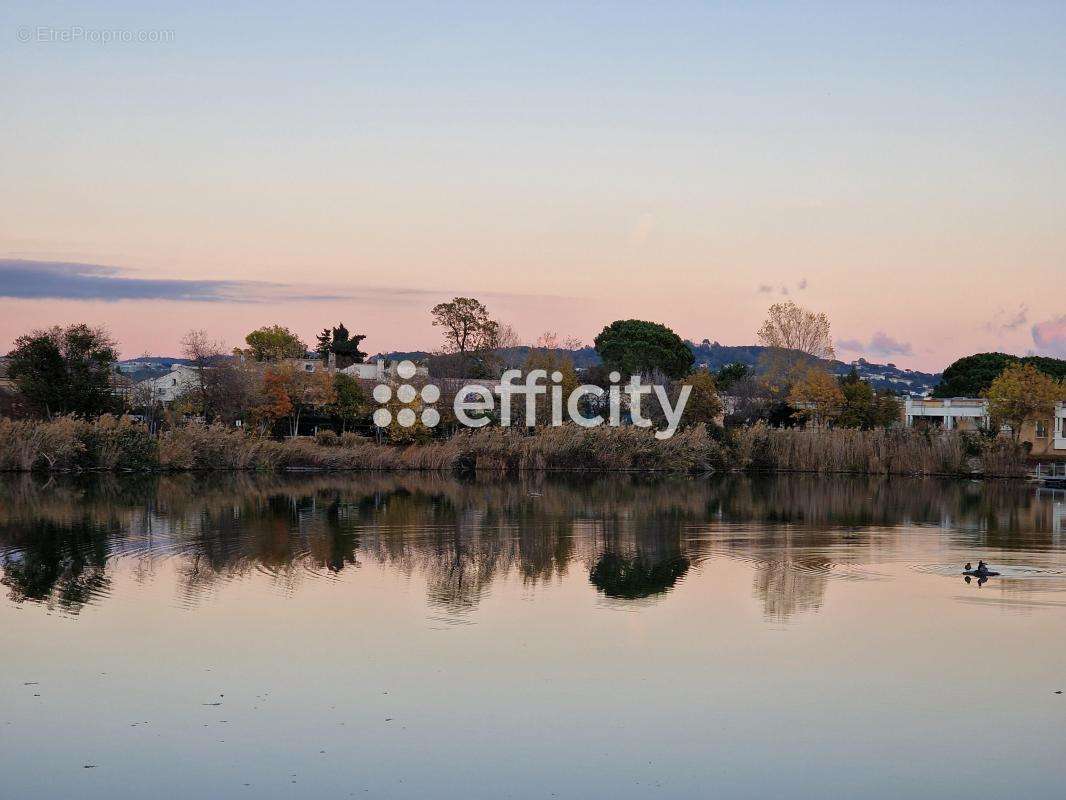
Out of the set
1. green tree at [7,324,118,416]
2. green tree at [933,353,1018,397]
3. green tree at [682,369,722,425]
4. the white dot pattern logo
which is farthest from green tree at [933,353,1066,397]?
green tree at [7,324,118,416]

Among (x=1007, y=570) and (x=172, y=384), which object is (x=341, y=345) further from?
(x=1007, y=570)

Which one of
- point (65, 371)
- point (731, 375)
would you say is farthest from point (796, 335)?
point (65, 371)

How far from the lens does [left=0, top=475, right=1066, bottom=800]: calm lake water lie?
8.54 meters

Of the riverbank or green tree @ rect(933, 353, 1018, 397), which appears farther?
green tree @ rect(933, 353, 1018, 397)

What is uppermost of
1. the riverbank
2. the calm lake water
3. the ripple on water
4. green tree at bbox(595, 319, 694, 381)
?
green tree at bbox(595, 319, 694, 381)

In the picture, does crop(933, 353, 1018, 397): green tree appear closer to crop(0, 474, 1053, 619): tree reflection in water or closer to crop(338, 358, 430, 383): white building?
crop(338, 358, 430, 383): white building

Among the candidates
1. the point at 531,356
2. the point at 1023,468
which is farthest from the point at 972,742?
the point at 531,356

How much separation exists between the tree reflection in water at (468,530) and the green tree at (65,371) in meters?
7.76

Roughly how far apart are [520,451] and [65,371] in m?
16.7

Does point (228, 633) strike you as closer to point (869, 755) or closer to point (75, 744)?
point (75, 744)

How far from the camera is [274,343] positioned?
76188 millimetres

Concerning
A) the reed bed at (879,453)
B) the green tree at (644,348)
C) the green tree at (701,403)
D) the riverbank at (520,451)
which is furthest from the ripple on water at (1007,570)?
the green tree at (644,348)

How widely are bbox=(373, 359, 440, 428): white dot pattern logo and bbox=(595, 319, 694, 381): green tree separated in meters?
21.8

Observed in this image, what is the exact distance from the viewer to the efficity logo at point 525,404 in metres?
47.9
